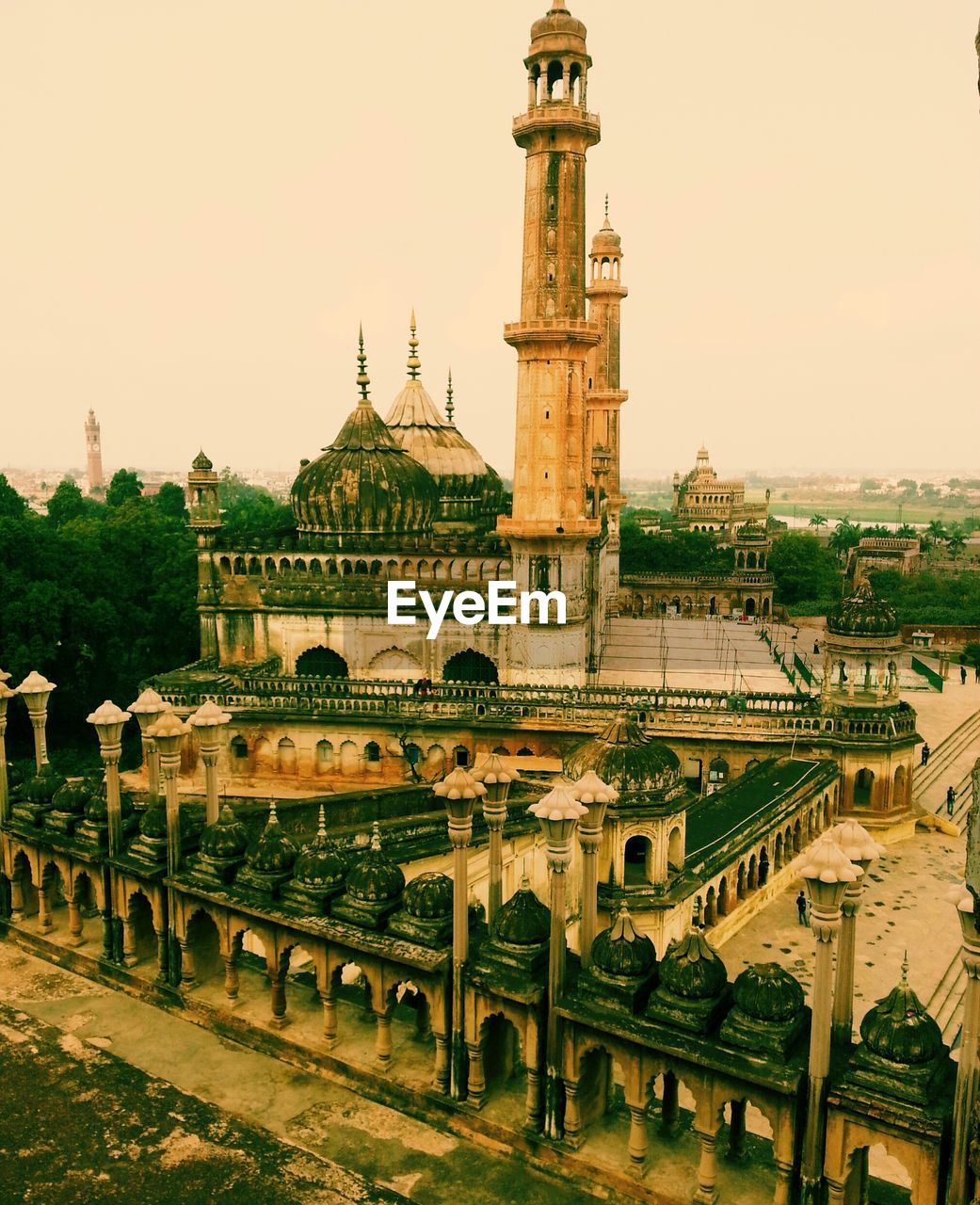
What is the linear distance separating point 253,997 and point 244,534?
26.7 meters

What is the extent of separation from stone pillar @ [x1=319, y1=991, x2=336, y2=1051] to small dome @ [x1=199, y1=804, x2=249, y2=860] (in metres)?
2.01

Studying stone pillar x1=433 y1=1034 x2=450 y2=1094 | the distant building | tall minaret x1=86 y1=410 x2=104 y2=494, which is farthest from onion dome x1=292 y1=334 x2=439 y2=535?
tall minaret x1=86 y1=410 x2=104 y2=494

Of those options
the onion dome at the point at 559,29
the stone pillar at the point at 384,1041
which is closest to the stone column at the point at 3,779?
the stone pillar at the point at 384,1041

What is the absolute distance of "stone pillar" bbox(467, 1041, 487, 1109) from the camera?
30.9 ft

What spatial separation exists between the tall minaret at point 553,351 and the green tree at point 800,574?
44.4m

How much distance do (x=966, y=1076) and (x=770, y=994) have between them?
5.03 feet

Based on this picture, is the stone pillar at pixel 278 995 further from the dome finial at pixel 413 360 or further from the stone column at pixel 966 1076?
the dome finial at pixel 413 360

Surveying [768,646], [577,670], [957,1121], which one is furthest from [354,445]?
[957,1121]

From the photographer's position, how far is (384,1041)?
10094 millimetres

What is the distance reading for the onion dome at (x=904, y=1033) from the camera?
727 cm

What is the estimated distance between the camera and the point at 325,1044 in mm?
10500

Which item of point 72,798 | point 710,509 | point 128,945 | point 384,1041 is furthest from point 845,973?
point 710,509

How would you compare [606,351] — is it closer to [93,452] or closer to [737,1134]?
[737,1134]

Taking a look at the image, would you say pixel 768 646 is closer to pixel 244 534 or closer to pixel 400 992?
pixel 244 534
